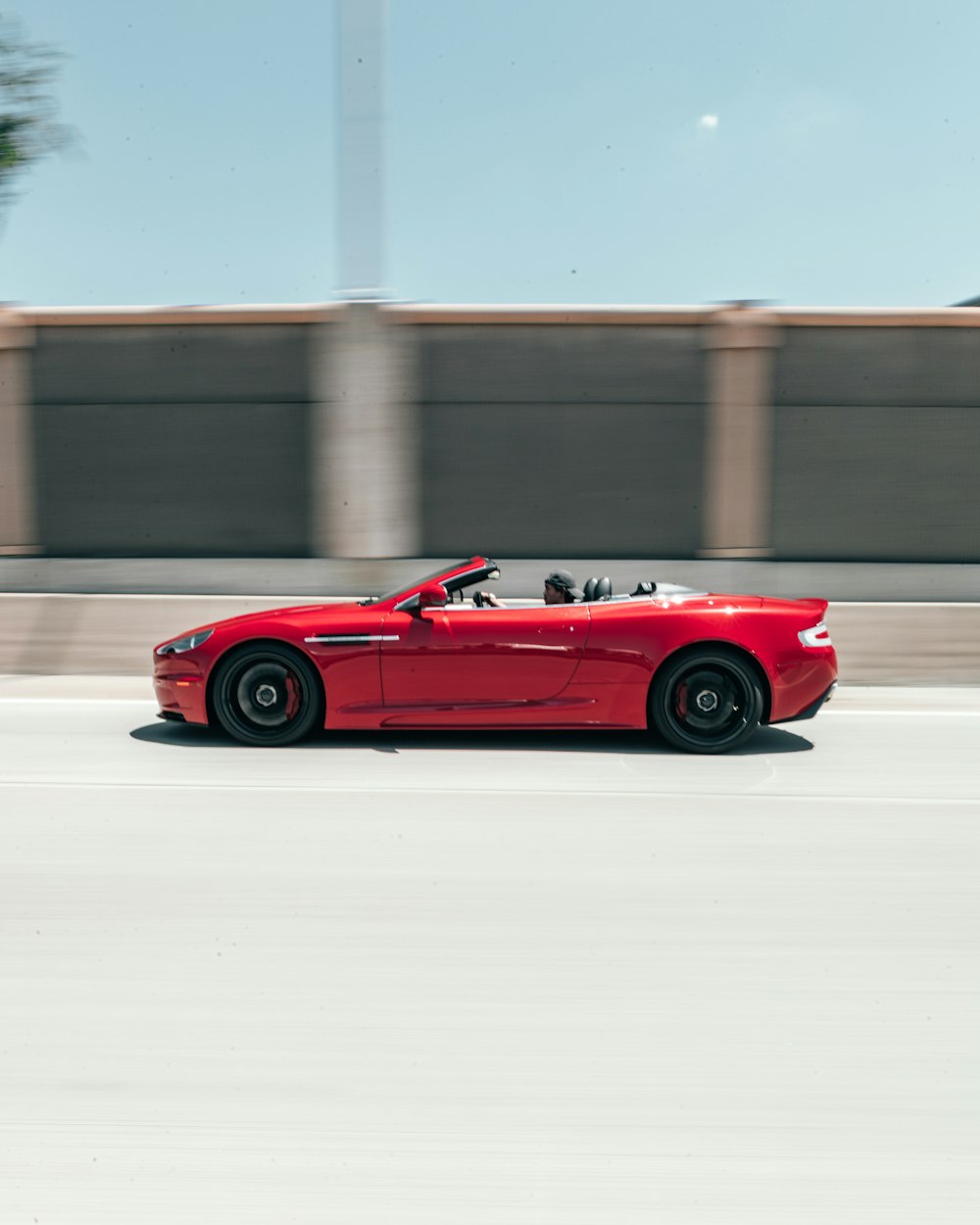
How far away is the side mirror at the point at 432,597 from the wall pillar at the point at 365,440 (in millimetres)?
5805

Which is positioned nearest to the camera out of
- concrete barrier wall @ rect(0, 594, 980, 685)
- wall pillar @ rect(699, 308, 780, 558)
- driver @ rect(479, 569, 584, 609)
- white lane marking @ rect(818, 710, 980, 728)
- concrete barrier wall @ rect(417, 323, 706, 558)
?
driver @ rect(479, 569, 584, 609)

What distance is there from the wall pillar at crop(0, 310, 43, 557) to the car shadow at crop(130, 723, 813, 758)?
242 inches

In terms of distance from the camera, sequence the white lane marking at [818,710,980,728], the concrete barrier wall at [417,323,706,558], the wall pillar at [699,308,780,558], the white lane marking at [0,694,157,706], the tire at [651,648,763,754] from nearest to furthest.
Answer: the tire at [651,648,763,754], the white lane marking at [818,710,980,728], the white lane marking at [0,694,157,706], the wall pillar at [699,308,780,558], the concrete barrier wall at [417,323,706,558]

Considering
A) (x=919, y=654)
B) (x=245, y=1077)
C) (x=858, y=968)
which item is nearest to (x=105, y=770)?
(x=245, y=1077)

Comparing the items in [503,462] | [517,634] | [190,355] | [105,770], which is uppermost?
[190,355]

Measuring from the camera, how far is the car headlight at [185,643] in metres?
7.02

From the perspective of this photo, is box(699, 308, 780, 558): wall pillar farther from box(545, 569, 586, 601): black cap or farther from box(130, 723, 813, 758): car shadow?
box(545, 569, 586, 601): black cap

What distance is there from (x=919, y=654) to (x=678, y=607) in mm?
4212

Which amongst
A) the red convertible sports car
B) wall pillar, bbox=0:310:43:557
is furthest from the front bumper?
wall pillar, bbox=0:310:43:557

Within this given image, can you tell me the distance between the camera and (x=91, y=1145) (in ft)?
8.20

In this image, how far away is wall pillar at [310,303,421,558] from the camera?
12305 mm

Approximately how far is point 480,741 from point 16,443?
814 cm

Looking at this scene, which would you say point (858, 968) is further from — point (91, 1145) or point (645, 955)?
point (91, 1145)

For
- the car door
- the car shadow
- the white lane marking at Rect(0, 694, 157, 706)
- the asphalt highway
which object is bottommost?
the white lane marking at Rect(0, 694, 157, 706)
